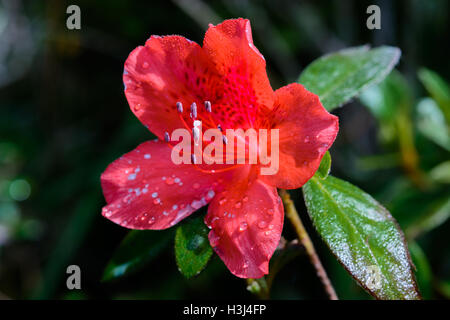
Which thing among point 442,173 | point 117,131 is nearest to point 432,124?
point 442,173

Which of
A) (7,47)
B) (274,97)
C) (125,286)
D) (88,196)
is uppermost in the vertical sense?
(7,47)

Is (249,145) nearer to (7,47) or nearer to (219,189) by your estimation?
(219,189)

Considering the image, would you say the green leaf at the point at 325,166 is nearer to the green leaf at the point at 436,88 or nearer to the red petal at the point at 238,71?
the red petal at the point at 238,71

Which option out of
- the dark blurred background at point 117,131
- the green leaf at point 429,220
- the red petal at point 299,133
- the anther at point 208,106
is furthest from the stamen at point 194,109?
the green leaf at point 429,220

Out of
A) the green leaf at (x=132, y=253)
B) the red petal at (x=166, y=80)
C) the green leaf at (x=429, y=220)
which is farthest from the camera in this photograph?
the green leaf at (x=429, y=220)

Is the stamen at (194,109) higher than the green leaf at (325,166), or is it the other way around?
the stamen at (194,109)
